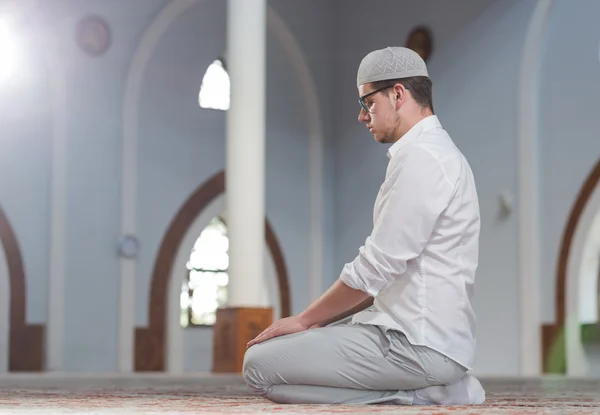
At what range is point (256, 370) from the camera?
11.1 ft

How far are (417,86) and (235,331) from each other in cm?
482

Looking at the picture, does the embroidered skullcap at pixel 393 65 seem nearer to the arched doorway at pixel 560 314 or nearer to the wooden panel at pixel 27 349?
the arched doorway at pixel 560 314

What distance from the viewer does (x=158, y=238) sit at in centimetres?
1185

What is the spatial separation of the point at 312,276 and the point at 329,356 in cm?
959

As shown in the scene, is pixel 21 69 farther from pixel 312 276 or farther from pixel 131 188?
pixel 312 276

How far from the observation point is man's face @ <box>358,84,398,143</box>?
332 centimetres

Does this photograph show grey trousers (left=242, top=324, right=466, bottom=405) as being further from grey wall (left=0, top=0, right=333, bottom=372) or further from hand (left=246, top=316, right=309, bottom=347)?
grey wall (left=0, top=0, right=333, bottom=372)

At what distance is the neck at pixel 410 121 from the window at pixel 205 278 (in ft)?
30.3

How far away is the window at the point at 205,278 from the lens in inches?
488

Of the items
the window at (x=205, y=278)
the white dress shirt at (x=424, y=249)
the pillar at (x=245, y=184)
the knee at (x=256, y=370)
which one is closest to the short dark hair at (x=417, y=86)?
the white dress shirt at (x=424, y=249)

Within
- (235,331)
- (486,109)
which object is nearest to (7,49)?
(235,331)

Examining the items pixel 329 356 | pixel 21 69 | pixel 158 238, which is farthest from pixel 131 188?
pixel 329 356

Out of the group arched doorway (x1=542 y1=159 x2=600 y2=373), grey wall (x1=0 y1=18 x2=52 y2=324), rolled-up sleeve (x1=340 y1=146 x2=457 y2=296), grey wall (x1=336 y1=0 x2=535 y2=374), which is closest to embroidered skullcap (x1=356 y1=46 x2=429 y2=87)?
rolled-up sleeve (x1=340 y1=146 x2=457 y2=296)

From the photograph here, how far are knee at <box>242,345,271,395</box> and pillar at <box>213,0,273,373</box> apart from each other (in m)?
4.36
